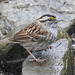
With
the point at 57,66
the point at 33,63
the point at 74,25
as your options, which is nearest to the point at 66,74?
the point at 57,66

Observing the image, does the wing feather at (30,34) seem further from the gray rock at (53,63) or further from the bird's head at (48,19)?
the gray rock at (53,63)

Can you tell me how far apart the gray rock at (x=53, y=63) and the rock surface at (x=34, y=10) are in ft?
7.05

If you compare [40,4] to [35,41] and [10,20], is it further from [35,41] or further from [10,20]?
[35,41]

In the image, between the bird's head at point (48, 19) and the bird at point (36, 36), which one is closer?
the bird at point (36, 36)

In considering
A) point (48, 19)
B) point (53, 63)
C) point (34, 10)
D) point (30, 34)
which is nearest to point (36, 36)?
point (30, 34)

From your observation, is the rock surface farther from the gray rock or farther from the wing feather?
the wing feather

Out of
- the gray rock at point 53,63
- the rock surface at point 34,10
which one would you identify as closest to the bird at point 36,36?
the gray rock at point 53,63

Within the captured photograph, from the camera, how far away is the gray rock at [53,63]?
15.9 ft

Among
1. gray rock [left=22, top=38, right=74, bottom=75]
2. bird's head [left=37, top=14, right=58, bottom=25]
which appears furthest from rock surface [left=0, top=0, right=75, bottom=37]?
A: bird's head [left=37, top=14, right=58, bottom=25]

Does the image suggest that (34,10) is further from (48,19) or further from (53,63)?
(53,63)

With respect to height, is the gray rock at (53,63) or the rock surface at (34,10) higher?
the rock surface at (34,10)

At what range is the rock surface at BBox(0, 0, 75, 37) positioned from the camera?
25.4ft

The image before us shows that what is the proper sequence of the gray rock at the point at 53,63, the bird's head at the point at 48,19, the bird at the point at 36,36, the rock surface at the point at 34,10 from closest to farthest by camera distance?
1. the gray rock at the point at 53,63
2. the bird at the point at 36,36
3. the bird's head at the point at 48,19
4. the rock surface at the point at 34,10

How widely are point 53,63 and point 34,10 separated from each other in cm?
Answer: 363
